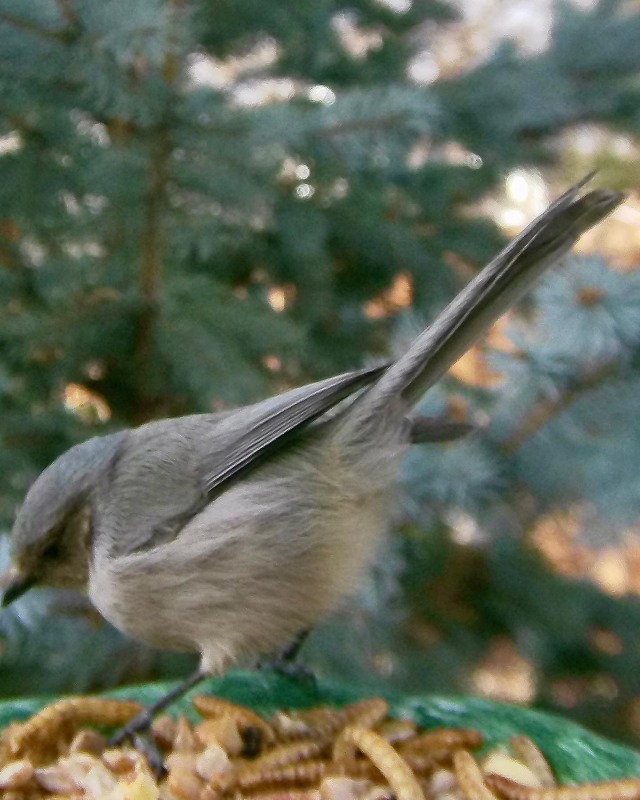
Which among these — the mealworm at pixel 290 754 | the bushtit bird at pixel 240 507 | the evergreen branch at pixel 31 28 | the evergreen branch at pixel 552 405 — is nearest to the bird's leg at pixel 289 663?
the bushtit bird at pixel 240 507

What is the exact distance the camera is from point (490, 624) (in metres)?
1.62

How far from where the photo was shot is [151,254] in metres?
1.19

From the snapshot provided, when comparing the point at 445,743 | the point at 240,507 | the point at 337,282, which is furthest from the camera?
the point at 337,282

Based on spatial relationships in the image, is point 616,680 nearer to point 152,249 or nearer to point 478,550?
point 478,550

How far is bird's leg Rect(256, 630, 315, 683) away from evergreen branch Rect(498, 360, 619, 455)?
1.44 feet

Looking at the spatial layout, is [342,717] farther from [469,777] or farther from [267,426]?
[267,426]

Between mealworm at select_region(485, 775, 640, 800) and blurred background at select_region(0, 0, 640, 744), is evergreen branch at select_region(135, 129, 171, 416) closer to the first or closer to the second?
blurred background at select_region(0, 0, 640, 744)

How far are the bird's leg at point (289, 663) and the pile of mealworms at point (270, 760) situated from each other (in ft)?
0.32

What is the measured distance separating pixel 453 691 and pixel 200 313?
895mm

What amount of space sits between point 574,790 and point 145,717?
1.27ft

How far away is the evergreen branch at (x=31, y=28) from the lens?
0.96 meters

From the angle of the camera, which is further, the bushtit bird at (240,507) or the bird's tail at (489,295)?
the bushtit bird at (240,507)

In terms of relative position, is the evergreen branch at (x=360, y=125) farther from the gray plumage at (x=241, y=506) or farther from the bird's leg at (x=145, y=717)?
the bird's leg at (x=145, y=717)

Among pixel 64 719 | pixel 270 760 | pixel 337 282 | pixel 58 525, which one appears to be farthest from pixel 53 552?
pixel 337 282
